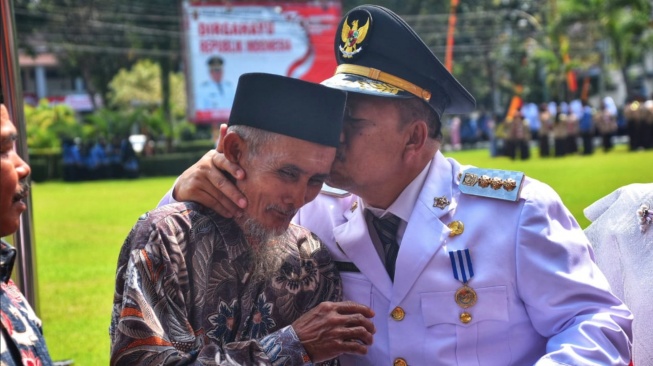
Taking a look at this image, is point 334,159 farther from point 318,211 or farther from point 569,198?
point 569,198

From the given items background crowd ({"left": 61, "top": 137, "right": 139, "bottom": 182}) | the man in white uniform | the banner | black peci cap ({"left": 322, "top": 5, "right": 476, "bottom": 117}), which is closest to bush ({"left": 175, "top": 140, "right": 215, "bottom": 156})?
background crowd ({"left": 61, "top": 137, "right": 139, "bottom": 182})

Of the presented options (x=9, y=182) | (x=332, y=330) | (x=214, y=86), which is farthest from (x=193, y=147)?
(x=9, y=182)

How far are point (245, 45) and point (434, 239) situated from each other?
1191 inches

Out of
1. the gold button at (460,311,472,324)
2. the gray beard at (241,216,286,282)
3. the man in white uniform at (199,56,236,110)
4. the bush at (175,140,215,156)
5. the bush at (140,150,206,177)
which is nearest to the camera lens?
the gray beard at (241,216,286,282)

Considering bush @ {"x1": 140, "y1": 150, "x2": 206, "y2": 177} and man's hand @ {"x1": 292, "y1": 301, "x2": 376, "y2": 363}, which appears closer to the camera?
man's hand @ {"x1": 292, "y1": 301, "x2": 376, "y2": 363}

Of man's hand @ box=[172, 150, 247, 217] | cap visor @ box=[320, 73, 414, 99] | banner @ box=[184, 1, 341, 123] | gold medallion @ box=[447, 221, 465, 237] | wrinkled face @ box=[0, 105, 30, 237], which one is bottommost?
banner @ box=[184, 1, 341, 123]

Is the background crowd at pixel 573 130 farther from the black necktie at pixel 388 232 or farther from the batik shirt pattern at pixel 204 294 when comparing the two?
the batik shirt pattern at pixel 204 294

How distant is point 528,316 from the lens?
2.93m

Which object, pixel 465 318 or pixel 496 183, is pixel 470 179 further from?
pixel 465 318

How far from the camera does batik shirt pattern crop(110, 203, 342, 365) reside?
238 cm

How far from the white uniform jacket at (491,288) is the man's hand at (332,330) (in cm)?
43

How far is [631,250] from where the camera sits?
10.9 feet

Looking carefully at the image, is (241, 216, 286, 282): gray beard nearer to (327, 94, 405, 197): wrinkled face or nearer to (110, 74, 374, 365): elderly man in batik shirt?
(110, 74, 374, 365): elderly man in batik shirt

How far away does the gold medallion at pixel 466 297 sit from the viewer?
2902 millimetres
